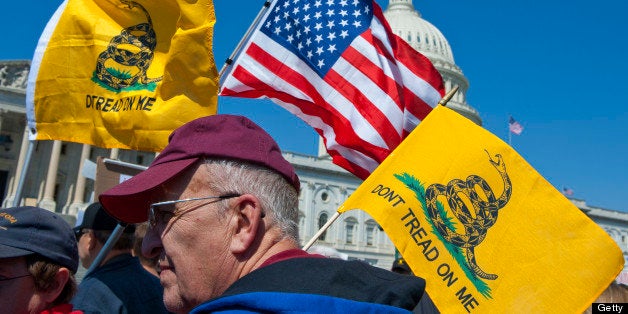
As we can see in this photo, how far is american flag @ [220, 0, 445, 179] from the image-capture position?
520 centimetres

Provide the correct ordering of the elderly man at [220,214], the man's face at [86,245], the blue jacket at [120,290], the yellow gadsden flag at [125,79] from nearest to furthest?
the elderly man at [220,214]
the blue jacket at [120,290]
the man's face at [86,245]
the yellow gadsden flag at [125,79]

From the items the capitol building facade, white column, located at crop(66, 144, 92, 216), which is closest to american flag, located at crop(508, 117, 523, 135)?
the capitol building facade

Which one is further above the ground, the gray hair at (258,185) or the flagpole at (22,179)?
→ the gray hair at (258,185)

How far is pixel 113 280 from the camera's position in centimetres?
325

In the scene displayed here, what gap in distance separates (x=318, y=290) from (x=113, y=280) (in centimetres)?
223

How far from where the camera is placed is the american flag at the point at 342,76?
520cm

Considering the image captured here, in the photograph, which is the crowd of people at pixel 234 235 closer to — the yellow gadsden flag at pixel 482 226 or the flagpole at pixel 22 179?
the yellow gadsden flag at pixel 482 226

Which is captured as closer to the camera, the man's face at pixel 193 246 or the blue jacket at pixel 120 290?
the man's face at pixel 193 246

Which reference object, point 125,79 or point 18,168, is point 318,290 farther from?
point 18,168

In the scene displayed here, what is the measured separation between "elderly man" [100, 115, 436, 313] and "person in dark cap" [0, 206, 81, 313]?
0.89m

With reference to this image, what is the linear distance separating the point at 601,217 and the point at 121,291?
74265 millimetres

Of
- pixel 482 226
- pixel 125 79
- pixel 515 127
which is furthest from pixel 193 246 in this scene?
pixel 515 127

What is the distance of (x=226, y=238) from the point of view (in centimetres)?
163

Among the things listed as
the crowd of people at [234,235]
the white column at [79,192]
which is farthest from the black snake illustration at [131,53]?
the white column at [79,192]
